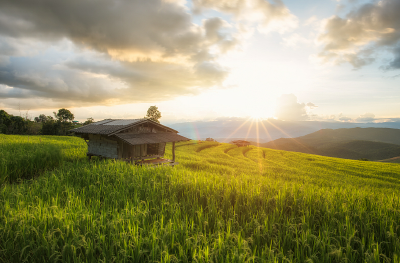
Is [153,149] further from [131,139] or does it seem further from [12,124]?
[12,124]

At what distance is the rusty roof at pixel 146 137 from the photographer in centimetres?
1444

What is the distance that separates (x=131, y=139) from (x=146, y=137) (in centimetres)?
163

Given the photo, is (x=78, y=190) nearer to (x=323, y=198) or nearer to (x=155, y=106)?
(x=323, y=198)

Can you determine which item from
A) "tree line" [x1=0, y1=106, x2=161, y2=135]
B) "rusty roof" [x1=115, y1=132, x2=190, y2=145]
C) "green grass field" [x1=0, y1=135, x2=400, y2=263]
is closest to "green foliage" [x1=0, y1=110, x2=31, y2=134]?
"tree line" [x1=0, y1=106, x2=161, y2=135]

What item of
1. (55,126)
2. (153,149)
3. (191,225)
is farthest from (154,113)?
(191,225)

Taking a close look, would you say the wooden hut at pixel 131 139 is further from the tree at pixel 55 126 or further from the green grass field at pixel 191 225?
the tree at pixel 55 126

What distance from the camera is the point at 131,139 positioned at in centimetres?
1464

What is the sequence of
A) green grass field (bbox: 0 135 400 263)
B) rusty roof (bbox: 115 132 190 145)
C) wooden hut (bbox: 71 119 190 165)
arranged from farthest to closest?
wooden hut (bbox: 71 119 190 165) → rusty roof (bbox: 115 132 190 145) → green grass field (bbox: 0 135 400 263)

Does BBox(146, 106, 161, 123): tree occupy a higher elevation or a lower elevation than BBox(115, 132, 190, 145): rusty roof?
higher

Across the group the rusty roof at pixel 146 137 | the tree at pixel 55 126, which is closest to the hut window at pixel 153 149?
Answer: the rusty roof at pixel 146 137

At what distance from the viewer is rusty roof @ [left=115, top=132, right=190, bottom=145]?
47.4 ft

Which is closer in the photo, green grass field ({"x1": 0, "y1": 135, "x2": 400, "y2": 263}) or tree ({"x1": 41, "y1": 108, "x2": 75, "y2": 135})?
green grass field ({"x1": 0, "y1": 135, "x2": 400, "y2": 263})

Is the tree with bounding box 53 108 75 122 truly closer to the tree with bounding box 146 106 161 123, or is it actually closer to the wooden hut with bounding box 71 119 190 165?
the tree with bounding box 146 106 161 123

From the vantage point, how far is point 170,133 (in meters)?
18.8
